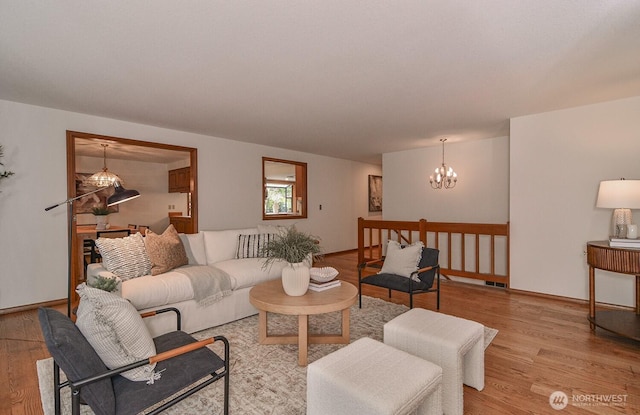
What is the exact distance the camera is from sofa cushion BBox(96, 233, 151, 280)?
2.89m

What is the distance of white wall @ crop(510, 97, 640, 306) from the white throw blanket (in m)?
3.85

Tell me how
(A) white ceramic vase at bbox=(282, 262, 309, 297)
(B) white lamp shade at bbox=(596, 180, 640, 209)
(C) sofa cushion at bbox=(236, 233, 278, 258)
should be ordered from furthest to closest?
(C) sofa cushion at bbox=(236, 233, 278, 258) → (B) white lamp shade at bbox=(596, 180, 640, 209) → (A) white ceramic vase at bbox=(282, 262, 309, 297)

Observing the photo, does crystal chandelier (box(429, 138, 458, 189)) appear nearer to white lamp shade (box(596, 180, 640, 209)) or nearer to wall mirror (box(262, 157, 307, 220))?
white lamp shade (box(596, 180, 640, 209))

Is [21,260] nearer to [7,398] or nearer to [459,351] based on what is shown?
[7,398]

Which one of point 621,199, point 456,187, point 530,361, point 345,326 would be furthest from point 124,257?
point 456,187

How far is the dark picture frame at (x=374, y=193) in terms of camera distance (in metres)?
8.48

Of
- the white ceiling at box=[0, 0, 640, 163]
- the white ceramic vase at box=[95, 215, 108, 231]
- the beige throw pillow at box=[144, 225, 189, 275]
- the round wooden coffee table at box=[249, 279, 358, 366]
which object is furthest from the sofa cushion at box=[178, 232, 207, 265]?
the white ceramic vase at box=[95, 215, 108, 231]

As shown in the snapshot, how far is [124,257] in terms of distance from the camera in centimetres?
296

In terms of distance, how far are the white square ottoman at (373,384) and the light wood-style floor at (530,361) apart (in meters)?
0.64

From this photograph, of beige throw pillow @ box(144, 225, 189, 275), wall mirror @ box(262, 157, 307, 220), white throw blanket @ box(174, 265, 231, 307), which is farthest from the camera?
wall mirror @ box(262, 157, 307, 220)

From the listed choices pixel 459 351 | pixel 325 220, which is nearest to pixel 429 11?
pixel 459 351

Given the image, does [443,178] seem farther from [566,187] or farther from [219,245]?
[219,245]

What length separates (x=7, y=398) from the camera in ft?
6.49

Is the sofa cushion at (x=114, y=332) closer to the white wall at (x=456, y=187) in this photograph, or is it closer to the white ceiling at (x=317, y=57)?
the white ceiling at (x=317, y=57)
